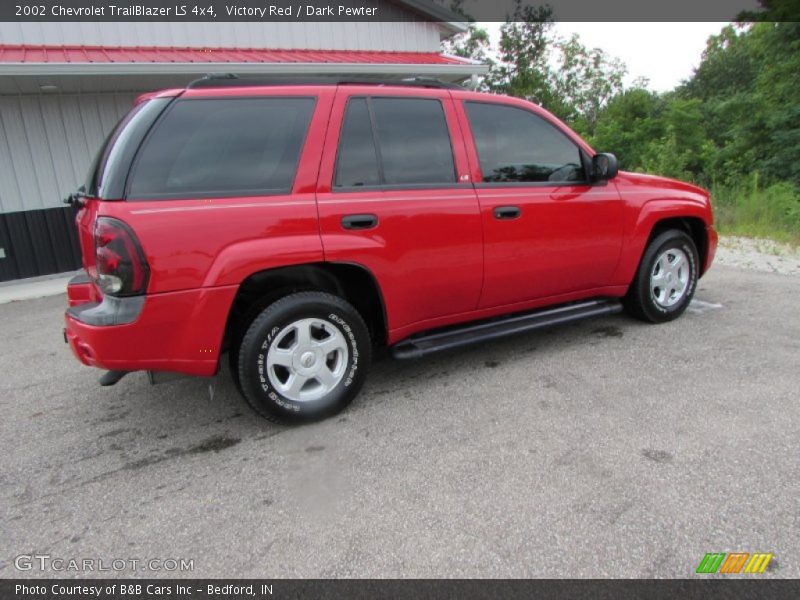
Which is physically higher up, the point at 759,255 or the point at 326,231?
the point at 326,231

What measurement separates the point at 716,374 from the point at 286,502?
282 centimetres

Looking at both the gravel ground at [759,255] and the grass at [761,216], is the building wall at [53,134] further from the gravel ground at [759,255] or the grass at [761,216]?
the grass at [761,216]

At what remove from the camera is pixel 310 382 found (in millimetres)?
3145

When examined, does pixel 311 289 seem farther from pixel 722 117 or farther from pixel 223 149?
pixel 722 117

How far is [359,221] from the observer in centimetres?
306

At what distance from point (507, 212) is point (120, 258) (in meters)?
2.30

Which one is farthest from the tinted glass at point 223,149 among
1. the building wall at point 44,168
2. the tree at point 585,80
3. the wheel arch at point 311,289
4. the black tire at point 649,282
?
the tree at point 585,80

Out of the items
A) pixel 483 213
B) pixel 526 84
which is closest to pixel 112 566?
pixel 483 213

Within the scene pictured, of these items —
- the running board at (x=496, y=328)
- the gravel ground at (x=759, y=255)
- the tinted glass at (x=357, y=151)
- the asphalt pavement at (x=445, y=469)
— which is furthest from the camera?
the gravel ground at (x=759, y=255)

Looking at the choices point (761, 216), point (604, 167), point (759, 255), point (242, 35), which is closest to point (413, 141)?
point (604, 167)

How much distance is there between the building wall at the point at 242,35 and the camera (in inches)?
325
